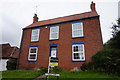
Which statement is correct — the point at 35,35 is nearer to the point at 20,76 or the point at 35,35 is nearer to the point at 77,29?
the point at 77,29

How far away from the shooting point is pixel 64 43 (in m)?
11.8

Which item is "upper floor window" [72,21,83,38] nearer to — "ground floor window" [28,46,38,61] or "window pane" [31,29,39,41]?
"window pane" [31,29,39,41]

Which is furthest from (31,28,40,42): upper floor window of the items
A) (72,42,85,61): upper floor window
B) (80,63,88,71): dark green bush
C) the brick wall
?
(80,63,88,71): dark green bush

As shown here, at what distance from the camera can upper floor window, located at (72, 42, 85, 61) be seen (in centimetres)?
1048

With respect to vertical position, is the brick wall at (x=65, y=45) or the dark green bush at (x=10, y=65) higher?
the brick wall at (x=65, y=45)

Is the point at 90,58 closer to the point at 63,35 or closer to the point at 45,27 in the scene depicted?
the point at 63,35

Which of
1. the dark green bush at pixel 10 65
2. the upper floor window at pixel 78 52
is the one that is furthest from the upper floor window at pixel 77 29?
the dark green bush at pixel 10 65

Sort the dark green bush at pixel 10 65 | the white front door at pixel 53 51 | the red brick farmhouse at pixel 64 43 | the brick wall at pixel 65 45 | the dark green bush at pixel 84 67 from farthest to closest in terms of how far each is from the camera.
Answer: the dark green bush at pixel 10 65 < the white front door at pixel 53 51 < the red brick farmhouse at pixel 64 43 < the brick wall at pixel 65 45 < the dark green bush at pixel 84 67

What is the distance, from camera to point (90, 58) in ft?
32.9

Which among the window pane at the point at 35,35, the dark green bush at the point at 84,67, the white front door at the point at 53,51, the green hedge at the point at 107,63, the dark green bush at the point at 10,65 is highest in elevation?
the window pane at the point at 35,35

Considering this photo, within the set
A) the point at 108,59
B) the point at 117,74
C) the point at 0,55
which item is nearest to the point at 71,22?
the point at 108,59

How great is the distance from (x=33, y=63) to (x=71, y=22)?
8.26 m

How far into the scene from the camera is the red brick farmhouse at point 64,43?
10.5m

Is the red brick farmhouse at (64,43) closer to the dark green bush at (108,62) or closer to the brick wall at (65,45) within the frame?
the brick wall at (65,45)
